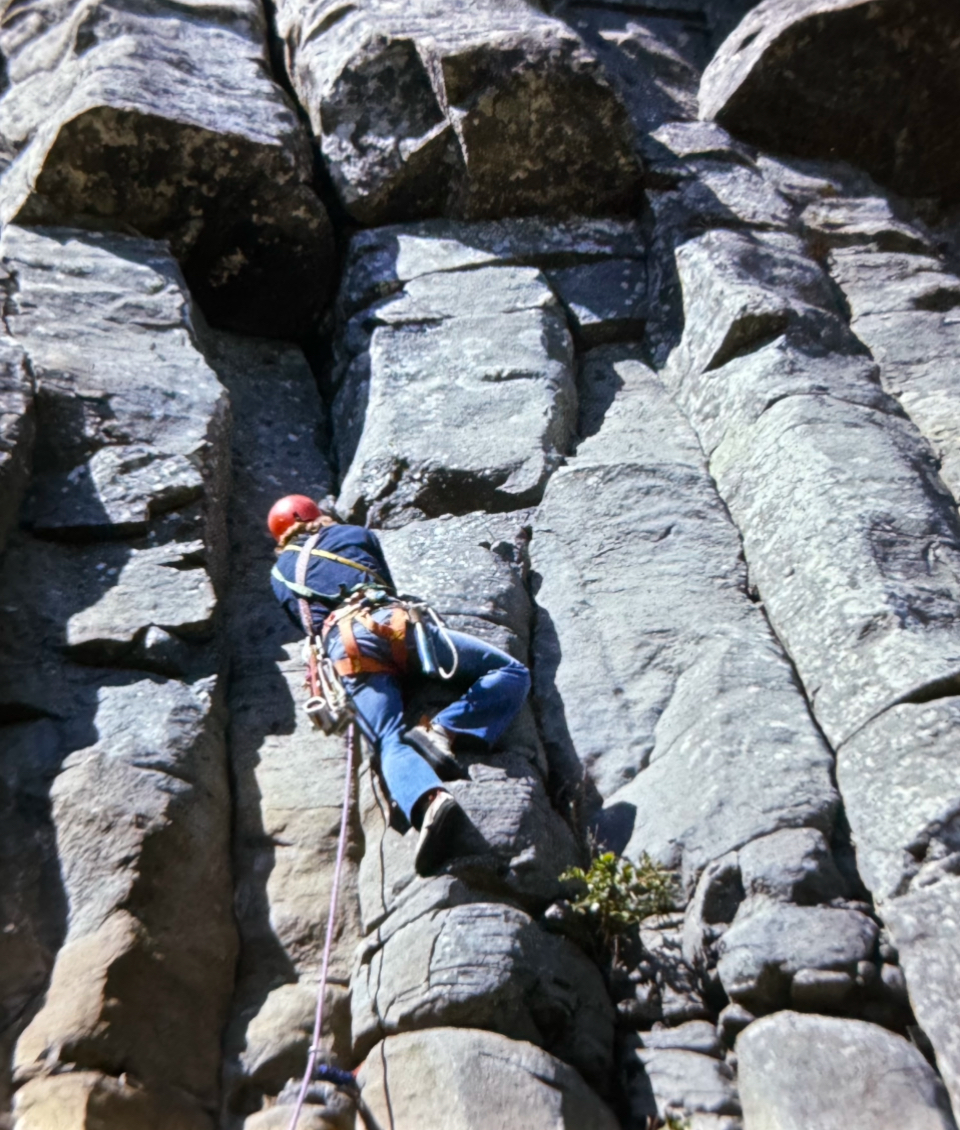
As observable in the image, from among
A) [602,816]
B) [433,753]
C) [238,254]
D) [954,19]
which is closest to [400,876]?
[433,753]

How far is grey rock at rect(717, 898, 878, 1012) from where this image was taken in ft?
12.8

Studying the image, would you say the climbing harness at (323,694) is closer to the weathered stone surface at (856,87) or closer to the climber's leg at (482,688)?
the climber's leg at (482,688)

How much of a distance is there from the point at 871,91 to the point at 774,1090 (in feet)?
27.2

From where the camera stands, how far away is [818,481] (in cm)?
572

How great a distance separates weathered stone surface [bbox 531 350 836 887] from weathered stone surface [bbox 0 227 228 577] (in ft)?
6.24

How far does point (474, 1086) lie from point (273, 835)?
1.58m

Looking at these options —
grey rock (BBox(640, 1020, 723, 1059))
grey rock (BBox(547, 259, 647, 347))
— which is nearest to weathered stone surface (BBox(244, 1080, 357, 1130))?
grey rock (BBox(640, 1020, 723, 1059))

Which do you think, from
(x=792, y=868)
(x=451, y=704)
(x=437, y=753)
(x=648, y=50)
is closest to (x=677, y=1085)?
(x=792, y=868)

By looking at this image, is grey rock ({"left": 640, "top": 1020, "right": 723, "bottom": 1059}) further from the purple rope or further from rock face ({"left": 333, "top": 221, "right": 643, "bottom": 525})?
rock face ({"left": 333, "top": 221, "right": 643, "bottom": 525})

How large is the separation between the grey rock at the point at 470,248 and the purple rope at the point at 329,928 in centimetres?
408

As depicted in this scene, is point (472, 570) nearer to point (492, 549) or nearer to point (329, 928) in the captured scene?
point (492, 549)

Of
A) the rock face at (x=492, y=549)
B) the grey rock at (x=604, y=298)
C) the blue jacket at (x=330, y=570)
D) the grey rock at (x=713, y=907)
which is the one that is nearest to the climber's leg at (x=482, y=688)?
the rock face at (x=492, y=549)

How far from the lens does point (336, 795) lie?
505cm

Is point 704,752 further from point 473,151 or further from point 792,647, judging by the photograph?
point 473,151
